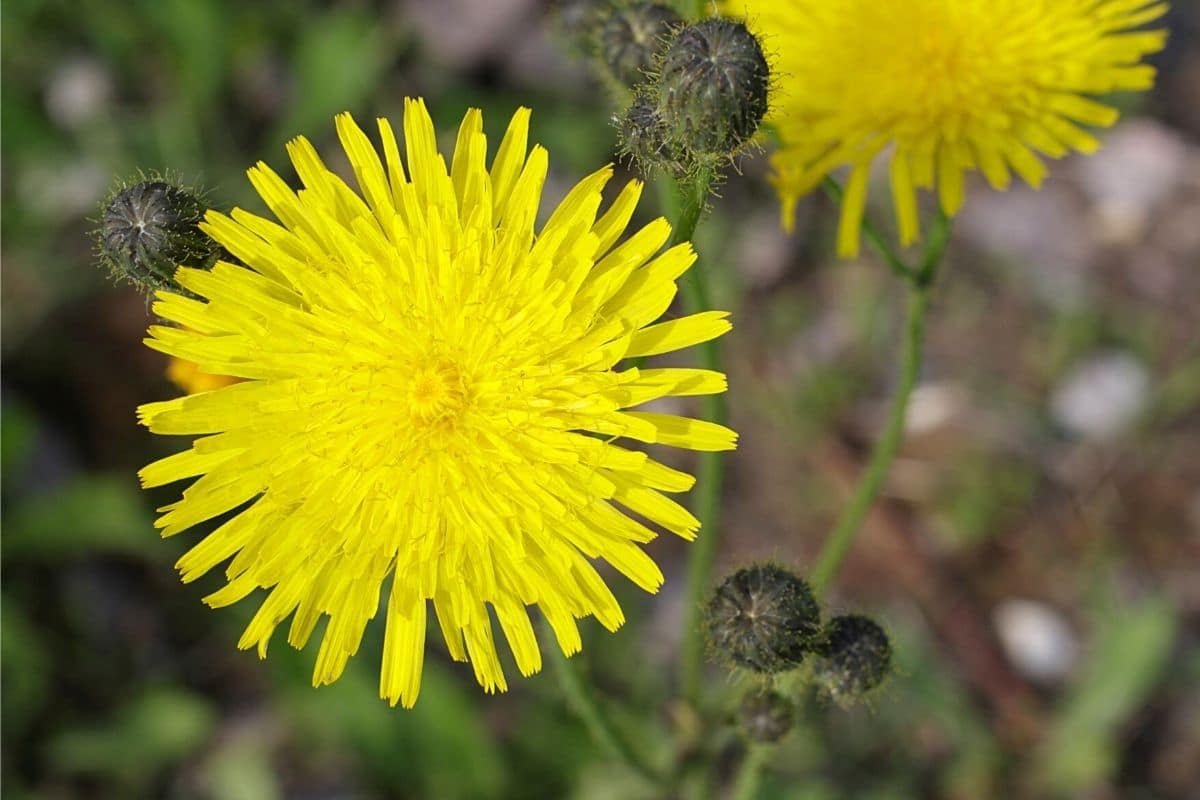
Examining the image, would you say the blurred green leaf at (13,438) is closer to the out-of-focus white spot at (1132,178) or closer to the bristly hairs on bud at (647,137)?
the bristly hairs on bud at (647,137)

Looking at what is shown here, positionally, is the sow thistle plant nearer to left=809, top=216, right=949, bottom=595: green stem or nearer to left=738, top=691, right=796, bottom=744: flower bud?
left=738, top=691, right=796, bottom=744: flower bud

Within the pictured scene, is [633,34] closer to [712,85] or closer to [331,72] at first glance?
[712,85]

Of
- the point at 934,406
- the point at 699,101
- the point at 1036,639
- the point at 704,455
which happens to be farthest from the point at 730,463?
the point at 699,101

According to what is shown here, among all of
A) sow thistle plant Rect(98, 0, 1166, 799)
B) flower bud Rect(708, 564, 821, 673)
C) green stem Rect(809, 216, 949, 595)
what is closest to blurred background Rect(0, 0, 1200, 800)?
green stem Rect(809, 216, 949, 595)

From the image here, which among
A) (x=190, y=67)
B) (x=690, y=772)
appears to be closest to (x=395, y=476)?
(x=690, y=772)

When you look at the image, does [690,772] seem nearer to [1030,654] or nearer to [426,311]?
[426,311]

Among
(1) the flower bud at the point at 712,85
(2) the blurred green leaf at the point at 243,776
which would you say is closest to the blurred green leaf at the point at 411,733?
(2) the blurred green leaf at the point at 243,776
